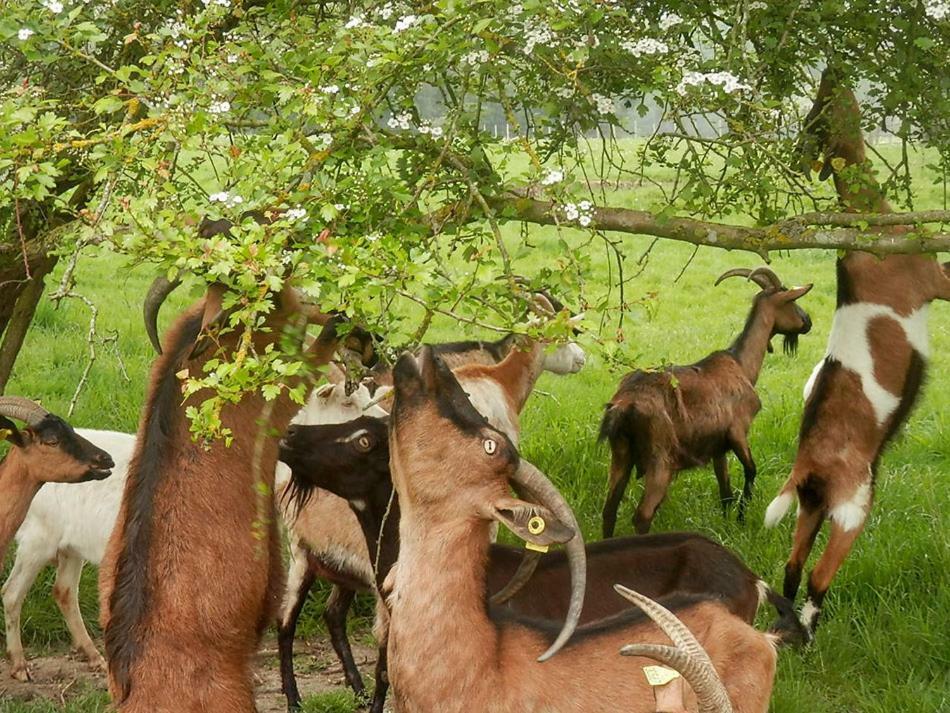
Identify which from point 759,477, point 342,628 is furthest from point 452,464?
point 759,477

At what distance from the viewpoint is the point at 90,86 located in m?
5.52

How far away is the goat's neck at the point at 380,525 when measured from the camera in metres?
5.23

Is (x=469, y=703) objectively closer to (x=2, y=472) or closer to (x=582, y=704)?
(x=582, y=704)

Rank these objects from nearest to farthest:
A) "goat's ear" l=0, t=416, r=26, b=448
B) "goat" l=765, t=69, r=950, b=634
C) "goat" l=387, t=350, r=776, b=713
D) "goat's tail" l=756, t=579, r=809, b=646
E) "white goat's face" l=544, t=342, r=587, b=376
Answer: "goat" l=387, t=350, r=776, b=713 < "goat's tail" l=756, t=579, r=809, b=646 < "goat's ear" l=0, t=416, r=26, b=448 < "goat" l=765, t=69, r=950, b=634 < "white goat's face" l=544, t=342, r=587, b=376

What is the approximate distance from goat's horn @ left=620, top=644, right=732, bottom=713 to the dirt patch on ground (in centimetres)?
274

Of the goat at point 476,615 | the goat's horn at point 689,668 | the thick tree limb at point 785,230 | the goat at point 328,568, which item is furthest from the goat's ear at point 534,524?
the goat at point 328,568

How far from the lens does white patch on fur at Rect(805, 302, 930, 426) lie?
635cm

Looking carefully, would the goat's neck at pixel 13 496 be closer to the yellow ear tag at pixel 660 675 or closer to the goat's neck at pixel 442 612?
the goat's neck at pixel 442 612

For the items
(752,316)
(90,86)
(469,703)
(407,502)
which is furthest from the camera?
(752,316)

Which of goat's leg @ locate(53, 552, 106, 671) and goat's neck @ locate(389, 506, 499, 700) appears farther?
goat's leg @ locate(53, 552, 106, 671)

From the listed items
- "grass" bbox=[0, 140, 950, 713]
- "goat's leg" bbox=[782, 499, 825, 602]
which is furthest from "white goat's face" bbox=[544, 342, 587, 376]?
"goat's leg" bbox=[782, 499, 825, 602]

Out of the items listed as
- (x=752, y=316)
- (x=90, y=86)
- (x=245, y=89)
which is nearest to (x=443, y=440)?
(x=245, y=89)

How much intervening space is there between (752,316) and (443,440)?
477 cm

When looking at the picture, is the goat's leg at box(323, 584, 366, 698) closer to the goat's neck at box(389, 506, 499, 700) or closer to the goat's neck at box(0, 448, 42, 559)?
the goat's neck at box(0, 448, 42, 559)
